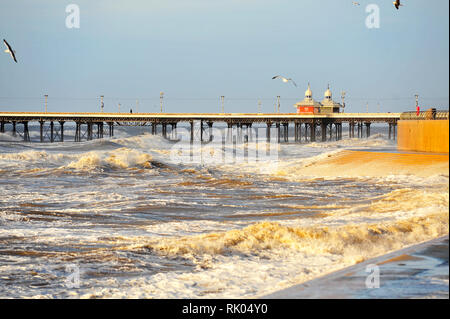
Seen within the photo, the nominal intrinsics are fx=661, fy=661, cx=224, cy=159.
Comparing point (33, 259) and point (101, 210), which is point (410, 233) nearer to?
point (33, 259)

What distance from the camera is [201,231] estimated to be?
11.9 meters

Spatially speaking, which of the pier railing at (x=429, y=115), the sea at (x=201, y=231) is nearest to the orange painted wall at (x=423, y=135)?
the pier railing at (x=429, y=115)

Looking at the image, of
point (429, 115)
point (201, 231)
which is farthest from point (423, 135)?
point (201, 231)

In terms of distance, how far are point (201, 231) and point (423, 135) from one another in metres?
18.0

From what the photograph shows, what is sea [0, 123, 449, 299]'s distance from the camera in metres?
7.78

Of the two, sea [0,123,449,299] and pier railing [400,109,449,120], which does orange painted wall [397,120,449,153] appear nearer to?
pier railing [400,109,449,120]

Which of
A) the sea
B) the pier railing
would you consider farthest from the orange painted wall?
the sea

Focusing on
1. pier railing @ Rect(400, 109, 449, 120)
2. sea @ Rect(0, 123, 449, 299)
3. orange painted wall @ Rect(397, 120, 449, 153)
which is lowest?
sea @ Rect(0, 123, 449, 299)

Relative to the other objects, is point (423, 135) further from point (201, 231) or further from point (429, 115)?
point (201, 231)

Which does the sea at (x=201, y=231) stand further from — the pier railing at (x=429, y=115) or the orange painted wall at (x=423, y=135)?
the pier railing at (x=429, y=115)

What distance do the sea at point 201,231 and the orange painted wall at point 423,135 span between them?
10.2 feet

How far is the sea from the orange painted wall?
312cm
